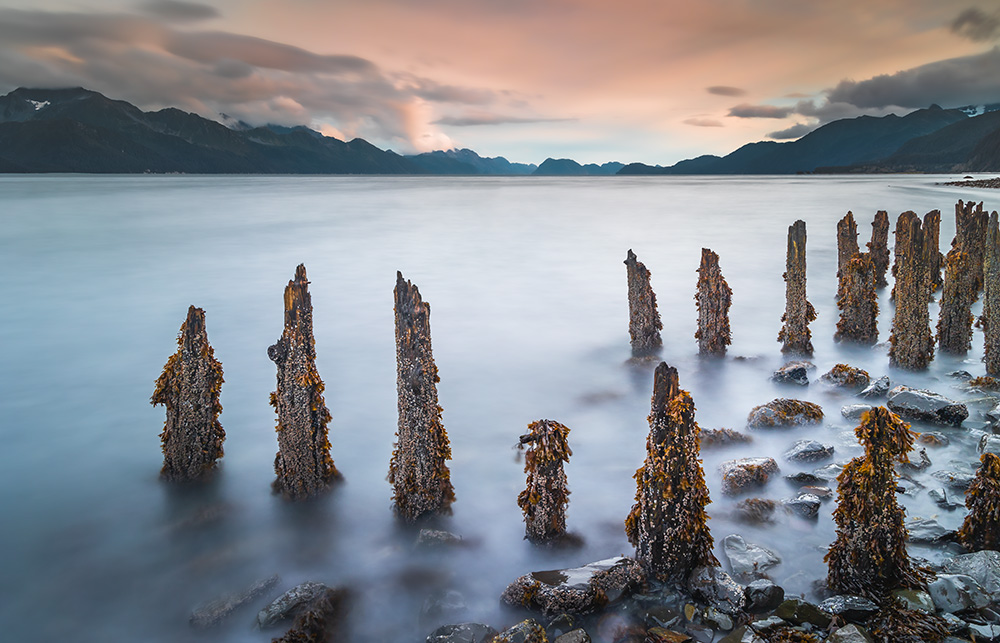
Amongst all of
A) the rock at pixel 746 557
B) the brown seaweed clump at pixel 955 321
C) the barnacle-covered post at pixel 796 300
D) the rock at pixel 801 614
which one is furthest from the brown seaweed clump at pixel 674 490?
the brown seaweed clump at pixel 955 321

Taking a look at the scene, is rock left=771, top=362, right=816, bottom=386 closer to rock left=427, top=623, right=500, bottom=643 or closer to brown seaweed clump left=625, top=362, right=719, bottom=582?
brown seaweed clump left=625, top=362, right=719, bottom=582

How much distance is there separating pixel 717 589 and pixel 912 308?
9.58 metres

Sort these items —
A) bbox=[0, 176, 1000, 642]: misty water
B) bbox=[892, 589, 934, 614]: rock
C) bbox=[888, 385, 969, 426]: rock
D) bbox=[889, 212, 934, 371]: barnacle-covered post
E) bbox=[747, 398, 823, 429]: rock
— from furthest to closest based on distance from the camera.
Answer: bbox=[889, 212, 934, 371]: barnacle-covered post → bbox=[747, 398, 823, 429]: rock → bbox=[888, 385, 969, 426]: rock → bbox=[0, 176, 1000, 642]: misty water → bbox=[892, 589, 934, 614]: rock

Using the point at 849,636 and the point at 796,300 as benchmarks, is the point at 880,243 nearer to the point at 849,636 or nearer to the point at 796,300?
the point at 796,300

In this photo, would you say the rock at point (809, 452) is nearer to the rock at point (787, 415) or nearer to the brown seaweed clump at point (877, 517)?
the rock at point (787, 415)

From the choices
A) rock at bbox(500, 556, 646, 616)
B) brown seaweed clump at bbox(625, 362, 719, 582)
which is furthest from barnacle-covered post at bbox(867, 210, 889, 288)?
rock at bbox(500, 556, 646, 616)

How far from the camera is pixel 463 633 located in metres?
5.46

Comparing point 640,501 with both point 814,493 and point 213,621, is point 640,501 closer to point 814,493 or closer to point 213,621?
point 814,493

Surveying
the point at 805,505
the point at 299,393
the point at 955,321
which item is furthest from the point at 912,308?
the point at 299,393

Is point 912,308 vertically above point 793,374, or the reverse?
point 912,308

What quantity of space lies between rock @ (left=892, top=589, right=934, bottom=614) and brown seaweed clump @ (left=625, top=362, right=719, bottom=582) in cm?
162

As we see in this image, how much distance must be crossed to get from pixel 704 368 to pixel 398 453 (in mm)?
8522

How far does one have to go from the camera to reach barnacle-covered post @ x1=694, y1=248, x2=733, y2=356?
496 inches

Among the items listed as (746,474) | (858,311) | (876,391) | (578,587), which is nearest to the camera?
(578,587)
